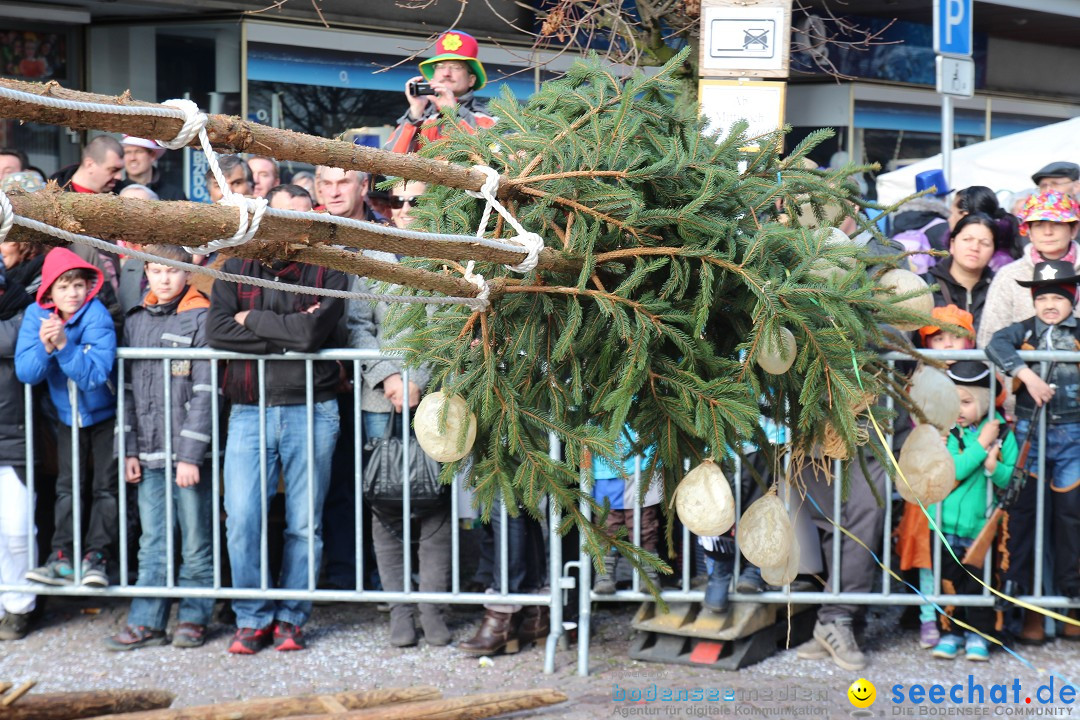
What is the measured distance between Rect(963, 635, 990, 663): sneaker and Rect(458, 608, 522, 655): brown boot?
208 centimetres

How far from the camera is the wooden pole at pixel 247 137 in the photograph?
7.37ft

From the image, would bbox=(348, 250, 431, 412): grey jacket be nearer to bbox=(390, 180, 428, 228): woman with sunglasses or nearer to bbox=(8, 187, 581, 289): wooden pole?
bbox=(390, 180, 428, 228): woman with sunglasses

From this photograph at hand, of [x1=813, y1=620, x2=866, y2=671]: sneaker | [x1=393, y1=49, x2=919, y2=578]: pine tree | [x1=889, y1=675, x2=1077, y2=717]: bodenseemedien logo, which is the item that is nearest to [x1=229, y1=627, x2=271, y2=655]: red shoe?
[x1=393, y1=49, x2=919, y2=578]: pine tree

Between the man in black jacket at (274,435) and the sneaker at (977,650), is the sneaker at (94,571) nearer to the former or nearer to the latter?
the man in black jacket at (274,435)

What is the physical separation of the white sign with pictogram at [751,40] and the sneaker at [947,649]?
293 cm

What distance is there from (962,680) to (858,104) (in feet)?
33.3

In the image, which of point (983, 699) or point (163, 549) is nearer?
point (983, 699)

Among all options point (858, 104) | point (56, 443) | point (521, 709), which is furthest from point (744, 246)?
point (858, 104)

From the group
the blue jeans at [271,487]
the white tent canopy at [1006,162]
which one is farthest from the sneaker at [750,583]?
the white tent canopy at [1006,162]

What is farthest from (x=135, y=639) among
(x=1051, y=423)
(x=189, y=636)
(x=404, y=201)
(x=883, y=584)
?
(x=1051, y=423)

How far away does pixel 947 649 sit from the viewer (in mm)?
5633

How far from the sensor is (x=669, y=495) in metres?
3.90

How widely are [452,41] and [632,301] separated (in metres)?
3.64

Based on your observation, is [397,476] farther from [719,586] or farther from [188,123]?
[188,123]
